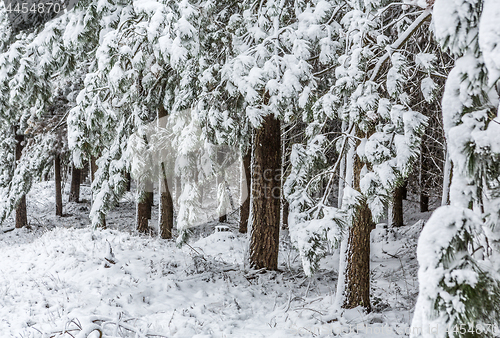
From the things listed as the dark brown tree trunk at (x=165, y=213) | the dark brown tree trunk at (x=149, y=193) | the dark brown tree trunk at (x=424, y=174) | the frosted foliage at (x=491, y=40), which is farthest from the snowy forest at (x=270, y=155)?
the dark brown tree trunk at (x=424, y=174)

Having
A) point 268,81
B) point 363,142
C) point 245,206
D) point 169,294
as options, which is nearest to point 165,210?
point 245,206

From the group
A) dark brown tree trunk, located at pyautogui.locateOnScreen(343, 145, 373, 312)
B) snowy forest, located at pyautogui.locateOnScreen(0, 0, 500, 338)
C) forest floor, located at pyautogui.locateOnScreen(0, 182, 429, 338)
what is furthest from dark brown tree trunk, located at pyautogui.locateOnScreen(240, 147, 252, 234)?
dark brown tree trunk, located at pyautogui.locateOnScreen(343, 145, 373, 312)

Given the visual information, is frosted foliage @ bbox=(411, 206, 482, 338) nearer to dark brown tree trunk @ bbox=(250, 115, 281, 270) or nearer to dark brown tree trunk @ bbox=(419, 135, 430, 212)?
dark brown tree trunk @ bbox=(250, 115, 281, 270)

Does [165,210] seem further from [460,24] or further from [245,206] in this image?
[460,24]

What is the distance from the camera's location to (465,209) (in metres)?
1.81

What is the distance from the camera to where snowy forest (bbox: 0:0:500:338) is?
72.4 inches

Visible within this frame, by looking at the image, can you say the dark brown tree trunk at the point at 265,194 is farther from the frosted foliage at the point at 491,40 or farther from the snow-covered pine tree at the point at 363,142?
the frosted foliage at the point at 491,40

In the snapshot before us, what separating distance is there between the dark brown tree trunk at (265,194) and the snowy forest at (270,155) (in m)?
0.03

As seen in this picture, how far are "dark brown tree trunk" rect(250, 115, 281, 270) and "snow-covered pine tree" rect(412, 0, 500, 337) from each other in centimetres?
607

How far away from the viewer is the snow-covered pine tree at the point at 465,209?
1.68 meters

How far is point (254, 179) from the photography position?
8.09m

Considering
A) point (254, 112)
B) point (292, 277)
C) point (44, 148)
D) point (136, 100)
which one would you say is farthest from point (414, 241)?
point (44, 148)

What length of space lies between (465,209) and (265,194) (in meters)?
6.30

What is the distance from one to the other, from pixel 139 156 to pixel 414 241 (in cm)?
978
